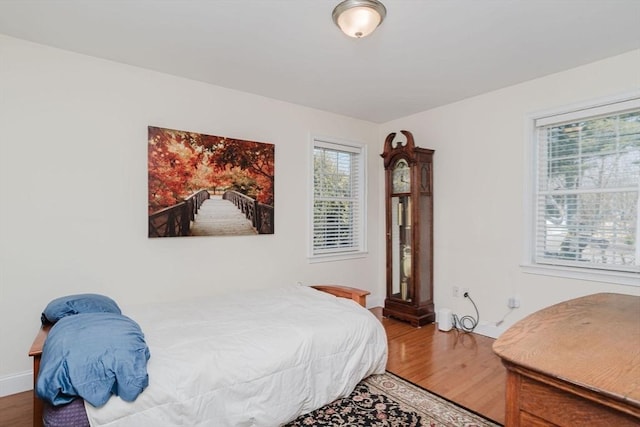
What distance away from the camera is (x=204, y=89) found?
3150 millimetres

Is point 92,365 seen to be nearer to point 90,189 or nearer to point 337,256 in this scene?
point 90,189

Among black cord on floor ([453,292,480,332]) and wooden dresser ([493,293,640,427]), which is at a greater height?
wooden dresser ([493,293,640,427])

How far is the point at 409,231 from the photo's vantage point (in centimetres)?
388

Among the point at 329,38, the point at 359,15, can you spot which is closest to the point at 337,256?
the point at 329,38

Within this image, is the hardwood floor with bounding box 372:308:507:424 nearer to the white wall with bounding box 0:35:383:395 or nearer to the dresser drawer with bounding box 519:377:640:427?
the dresser drawer with bounding box 519:377:640:427

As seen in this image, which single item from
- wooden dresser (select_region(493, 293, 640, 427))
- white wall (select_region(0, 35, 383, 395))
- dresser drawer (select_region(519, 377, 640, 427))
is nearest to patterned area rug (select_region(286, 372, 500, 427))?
wooden dresser (select_region(493, 293, 640, 427))

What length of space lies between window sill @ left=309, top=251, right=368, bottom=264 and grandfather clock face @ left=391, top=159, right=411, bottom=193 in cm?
93

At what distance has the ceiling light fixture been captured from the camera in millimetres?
1920

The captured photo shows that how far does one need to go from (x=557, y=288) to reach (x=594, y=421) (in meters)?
2.62

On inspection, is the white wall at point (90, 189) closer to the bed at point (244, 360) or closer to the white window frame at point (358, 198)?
the bed at point (244, 360)

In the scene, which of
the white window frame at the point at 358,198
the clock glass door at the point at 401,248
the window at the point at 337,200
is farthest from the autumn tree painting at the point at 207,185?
the clock glass door at the point at 401,248

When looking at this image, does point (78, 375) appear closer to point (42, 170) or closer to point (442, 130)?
point (42, 170)

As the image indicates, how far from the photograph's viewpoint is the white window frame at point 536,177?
2.62 metres

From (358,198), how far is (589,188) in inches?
93.3
